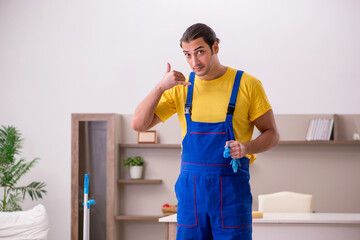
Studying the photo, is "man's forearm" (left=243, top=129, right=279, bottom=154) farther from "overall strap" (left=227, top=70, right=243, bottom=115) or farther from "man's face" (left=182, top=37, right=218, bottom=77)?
"man's face" (left=182, top=37, right=218, bottom=77)

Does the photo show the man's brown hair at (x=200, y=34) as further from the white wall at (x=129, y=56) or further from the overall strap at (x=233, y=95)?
the white wall at (x=129, y=56)

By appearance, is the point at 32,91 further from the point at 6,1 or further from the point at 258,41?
the point at 258,41

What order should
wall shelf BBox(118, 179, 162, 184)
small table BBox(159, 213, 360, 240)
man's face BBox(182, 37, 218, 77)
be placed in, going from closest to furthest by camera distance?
man's face BBox(182, 37, 218, 77), small table BBox(159, 213, 360, 240), wall shelf BBox(118, 179, 162, 184)

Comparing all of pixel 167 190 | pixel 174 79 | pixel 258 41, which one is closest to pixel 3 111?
pixel 167 190

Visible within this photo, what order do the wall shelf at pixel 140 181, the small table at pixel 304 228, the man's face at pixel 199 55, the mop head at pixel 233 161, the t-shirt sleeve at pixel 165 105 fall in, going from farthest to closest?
the wall shelf at pixel 140 181 → the small table at pixel 304 228 → the t-shirt sleeve at pixel 165 105 → the man's face at pixel 199 55 → the mop head at pixel 233 161

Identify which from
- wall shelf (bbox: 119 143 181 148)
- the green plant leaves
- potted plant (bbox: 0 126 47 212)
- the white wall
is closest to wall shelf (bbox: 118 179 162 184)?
the green plant leaves

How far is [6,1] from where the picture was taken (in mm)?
6426

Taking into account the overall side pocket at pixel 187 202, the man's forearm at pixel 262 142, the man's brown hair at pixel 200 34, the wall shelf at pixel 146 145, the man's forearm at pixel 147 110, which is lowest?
the overall side pocket at pixel 187 202

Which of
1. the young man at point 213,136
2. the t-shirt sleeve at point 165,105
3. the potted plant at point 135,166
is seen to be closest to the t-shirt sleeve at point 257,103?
the young man at point 213,136

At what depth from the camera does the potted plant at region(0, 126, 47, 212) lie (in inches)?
228

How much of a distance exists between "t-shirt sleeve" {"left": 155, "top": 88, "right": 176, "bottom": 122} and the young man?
47 millimetres

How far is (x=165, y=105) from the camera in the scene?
6.79 ft

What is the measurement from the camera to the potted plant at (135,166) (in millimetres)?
5969

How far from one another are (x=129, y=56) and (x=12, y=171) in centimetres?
188
